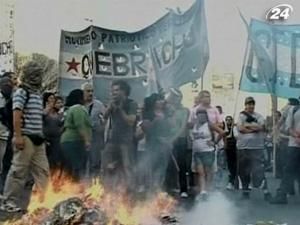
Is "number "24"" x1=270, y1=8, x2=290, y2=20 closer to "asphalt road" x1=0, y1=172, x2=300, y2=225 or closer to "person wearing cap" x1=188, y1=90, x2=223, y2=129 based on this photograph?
"person wearing cap" x1=188, y1=90, x2=223, y2=129

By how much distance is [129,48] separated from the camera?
12.2 m

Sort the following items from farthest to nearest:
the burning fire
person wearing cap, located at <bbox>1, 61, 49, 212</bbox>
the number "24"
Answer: the number "24" < person wearing cap, located at <bbox>1, 61, 49, 212</bbox> < the burning fire

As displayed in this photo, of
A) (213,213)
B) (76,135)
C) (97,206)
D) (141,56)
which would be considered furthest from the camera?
(141,56)

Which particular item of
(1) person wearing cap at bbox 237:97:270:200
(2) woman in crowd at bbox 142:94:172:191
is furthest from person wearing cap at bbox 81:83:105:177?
(1) person wearing cap at bbox 237:97:270:200

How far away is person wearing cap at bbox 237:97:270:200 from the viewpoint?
1116cm

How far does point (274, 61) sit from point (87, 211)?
18.5ft

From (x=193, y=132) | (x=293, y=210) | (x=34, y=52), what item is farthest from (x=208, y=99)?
(x=34, y=52)

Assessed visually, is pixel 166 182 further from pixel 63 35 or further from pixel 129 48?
pixel 63 35

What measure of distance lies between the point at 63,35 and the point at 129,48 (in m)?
1.22

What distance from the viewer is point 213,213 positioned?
31.3ft

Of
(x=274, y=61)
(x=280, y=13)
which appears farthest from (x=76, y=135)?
(x=280, y=13)

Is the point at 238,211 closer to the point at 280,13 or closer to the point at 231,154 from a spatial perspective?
the point at 231,154

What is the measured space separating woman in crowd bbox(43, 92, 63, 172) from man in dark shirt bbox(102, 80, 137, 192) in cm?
81

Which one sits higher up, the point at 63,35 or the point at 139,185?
the point at 63,35
